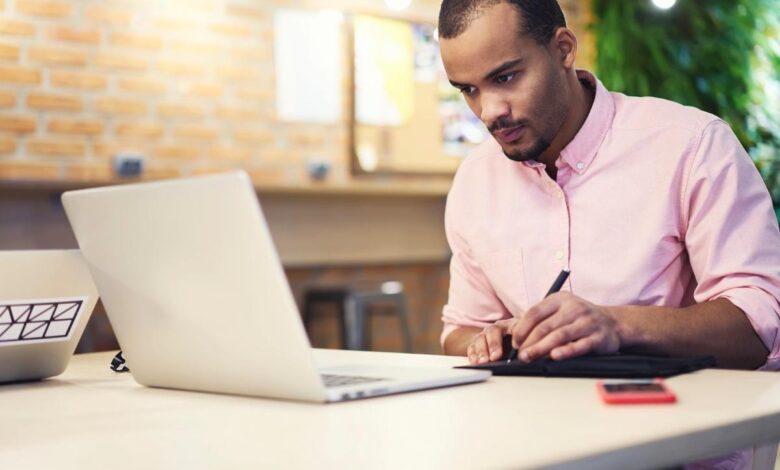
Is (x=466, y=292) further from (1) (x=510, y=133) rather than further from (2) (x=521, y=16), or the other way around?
(2) (x=521, y=16)

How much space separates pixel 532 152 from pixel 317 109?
3.21 meters

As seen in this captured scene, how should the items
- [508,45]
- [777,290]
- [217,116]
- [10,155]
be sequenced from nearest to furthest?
[777,290], [508,45], [10,155], [217,116]

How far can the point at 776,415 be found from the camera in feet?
2.86

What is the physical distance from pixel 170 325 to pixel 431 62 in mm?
4233

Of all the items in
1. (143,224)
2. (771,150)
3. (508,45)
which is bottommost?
(771,150)

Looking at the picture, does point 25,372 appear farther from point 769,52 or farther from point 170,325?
point 769,52

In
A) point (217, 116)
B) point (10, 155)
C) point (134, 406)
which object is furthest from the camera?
point (217, 116)

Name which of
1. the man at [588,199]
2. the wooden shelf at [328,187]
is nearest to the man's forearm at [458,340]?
the man at [588,199]

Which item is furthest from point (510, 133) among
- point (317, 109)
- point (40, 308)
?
point (317, 109)

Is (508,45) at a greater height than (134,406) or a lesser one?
greater

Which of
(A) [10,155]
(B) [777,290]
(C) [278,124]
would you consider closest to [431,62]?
(C) [278,124]

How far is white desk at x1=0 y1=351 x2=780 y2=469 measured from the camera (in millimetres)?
739

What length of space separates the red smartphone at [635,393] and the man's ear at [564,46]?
91 centimetres

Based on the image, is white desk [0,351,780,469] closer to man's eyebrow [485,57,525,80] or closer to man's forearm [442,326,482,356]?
man's forearm [442,326,482,356]
